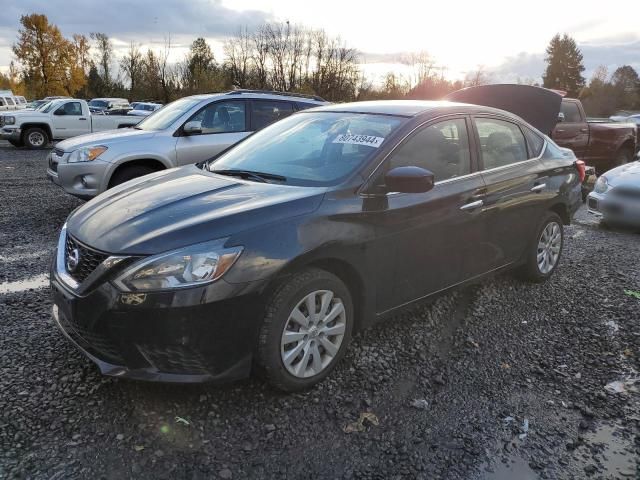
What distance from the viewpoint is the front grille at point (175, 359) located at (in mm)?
2629

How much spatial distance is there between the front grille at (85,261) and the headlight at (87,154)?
14.1ft

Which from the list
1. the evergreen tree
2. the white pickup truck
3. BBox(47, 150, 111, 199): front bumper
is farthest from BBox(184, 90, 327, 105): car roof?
the evergreen tree

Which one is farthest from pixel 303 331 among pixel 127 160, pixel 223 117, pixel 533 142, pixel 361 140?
→ pixel 223 117

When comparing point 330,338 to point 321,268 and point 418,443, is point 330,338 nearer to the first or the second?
point 321,268

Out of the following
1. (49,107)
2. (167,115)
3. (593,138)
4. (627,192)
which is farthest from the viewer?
(49,107)

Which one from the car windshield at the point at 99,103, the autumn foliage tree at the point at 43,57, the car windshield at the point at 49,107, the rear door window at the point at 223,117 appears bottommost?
the rear door window at the point at 223,117

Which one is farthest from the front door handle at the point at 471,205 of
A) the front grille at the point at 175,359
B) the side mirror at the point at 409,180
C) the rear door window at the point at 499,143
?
the front grille at the point at 175,359

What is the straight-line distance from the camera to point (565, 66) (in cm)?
8194

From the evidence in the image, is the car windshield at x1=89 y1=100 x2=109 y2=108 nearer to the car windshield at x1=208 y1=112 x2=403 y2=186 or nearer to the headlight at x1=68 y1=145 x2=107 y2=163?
the headlight at x1=68 y1=145 x2=107 y2=163

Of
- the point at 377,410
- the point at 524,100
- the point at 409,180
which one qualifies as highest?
the point at 524,100

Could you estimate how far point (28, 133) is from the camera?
59.2ft

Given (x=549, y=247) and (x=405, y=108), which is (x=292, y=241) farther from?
(x=549, y=247)

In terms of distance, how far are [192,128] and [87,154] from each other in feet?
4.52

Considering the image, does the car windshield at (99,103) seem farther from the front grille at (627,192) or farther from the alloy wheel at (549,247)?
the alloy wheel at (549,247)
